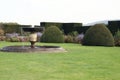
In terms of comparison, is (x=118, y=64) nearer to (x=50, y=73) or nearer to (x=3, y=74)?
(x=50, y=73)

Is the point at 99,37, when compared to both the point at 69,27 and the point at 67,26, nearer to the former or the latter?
the point at 69,27

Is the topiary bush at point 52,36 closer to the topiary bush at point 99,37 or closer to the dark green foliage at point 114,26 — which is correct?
the dark green foliage at point 114,26

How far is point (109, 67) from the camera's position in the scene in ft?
39.9

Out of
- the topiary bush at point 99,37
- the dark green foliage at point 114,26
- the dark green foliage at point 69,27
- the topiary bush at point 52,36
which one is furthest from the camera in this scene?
the dark green foliage at point 69,27

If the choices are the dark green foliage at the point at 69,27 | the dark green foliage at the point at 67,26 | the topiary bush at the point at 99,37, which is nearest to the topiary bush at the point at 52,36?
the topiary bush at the point at 99,37

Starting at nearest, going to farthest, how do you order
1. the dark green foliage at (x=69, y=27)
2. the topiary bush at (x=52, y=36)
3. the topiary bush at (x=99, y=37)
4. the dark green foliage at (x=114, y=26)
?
the topiary bush at (x=99, y=37)
the dark green foliage at (x=114, y=26)
the topiary bush at (x=52, y=36)
the dark green foliage at (x=69, y=27)

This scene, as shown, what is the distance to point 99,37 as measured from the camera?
1024 inches

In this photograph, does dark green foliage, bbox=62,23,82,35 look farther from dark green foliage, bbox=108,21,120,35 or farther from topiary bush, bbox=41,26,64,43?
dark green foliage, bbox=108,21,120,35

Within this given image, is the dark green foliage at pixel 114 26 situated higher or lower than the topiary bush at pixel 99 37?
higher

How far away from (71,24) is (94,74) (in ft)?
98.4

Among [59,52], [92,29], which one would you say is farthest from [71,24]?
[59,52]

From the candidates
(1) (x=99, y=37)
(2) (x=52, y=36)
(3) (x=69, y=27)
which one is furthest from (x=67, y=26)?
(1) (x=99, y=37)

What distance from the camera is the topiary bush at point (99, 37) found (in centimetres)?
2597

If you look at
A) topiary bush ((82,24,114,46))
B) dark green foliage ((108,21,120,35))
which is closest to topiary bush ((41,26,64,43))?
dark green foliage ((108,21,120,35))
